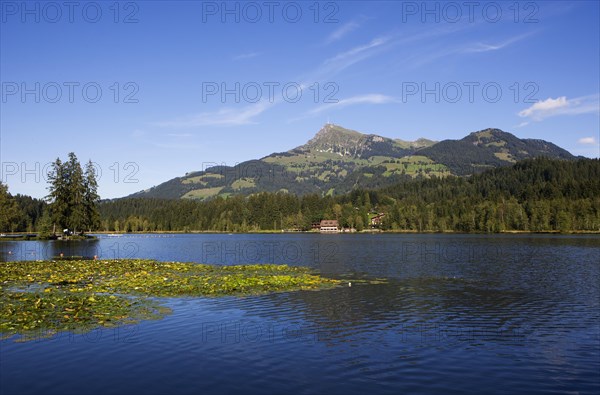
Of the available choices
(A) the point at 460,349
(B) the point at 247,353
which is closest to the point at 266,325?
(B) the point at 247,353

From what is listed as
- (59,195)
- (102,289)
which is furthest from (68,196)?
Result: (102,289)

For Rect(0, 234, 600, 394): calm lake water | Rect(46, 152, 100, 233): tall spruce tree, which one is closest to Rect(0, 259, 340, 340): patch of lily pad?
Rect(0, 234, 600, 394): calm lake water

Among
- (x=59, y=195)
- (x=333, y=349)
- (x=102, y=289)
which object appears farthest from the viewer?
(x=59, y=195)

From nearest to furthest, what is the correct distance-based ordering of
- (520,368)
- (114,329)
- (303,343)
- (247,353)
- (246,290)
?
(520,368), (247,353), (303,343), (114,329), (246,290)

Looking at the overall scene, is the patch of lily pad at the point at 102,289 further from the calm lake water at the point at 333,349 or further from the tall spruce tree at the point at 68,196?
the tall spruce tree at the point at 68,196

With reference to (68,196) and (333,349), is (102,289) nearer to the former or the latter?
(333,349)

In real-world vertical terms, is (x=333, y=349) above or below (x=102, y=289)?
below

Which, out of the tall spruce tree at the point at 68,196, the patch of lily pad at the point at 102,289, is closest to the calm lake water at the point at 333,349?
the patch of lily pad at the point at 102,289

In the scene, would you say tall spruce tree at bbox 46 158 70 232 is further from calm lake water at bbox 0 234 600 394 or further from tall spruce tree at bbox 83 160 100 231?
calm lake water at bbox 0 234 600 394

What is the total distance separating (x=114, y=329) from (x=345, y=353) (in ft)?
47.9

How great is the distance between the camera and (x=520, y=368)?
71.3ft

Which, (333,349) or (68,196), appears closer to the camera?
(333,349)

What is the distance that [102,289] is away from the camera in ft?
136

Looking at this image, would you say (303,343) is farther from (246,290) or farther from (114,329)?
(246,290)
